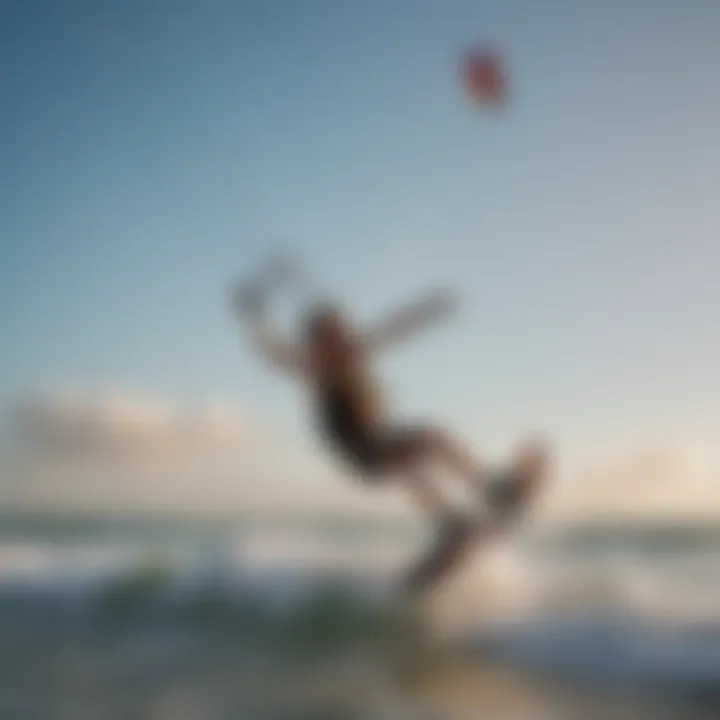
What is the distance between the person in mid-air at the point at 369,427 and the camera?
1374 millimetres

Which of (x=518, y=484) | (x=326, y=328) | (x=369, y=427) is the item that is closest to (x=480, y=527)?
(x=518, y=484)

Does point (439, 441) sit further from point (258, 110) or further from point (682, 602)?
point (258, 110)

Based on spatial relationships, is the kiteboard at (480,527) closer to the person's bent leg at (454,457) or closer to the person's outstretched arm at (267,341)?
the person's bent leg at (454,457)

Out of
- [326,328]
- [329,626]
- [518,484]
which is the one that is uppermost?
[326,328]

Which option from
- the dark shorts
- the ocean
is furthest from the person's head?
the ocean

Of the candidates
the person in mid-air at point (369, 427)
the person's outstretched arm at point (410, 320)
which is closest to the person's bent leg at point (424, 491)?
the person in mid-air at point (369, 427)

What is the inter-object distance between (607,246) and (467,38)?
13.1 inches

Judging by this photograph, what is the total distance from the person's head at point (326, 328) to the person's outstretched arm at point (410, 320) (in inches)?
1.2

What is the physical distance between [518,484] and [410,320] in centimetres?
25

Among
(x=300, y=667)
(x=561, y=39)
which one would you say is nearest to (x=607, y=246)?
(x=561, y=39)

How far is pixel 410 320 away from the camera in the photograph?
1.40m

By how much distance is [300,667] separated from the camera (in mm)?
1350

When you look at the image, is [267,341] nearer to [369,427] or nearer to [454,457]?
[369,427]

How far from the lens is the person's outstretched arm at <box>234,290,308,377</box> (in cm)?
139
